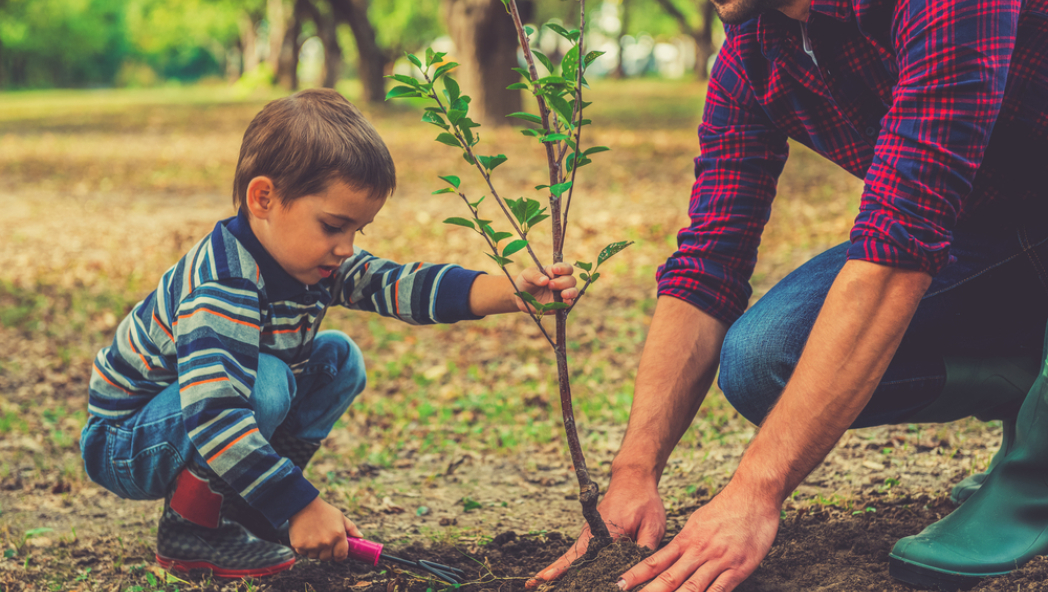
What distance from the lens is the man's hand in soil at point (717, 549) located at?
1.71 metres

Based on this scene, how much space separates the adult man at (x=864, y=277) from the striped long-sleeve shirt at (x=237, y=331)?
0.66m

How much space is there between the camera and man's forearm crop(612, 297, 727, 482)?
215cm

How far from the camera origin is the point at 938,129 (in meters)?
1.65

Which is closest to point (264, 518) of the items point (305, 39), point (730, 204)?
point (730, 204)

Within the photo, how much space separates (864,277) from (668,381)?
2.16 ft

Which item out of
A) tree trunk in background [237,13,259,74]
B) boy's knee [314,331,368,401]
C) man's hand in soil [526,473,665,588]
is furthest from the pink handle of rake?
tree trunk in background [237,13,259,74]

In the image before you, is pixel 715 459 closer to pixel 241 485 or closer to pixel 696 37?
pixel 241 485

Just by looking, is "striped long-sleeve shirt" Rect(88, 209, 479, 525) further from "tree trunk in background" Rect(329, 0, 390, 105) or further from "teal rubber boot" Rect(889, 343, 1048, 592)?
"tree trunk in background" Rect(329, 0, 390, 105)

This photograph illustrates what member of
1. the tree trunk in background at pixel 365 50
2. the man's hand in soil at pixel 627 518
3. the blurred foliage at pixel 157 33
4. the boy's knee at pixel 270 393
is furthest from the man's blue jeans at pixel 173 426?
the blurred foliage at pixel 157 33

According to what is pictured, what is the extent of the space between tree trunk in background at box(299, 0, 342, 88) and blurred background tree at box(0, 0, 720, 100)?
41 millimetres

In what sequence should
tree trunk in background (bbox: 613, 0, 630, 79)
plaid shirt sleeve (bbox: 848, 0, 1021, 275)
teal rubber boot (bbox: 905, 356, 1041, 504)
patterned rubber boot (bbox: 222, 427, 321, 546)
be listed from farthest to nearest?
1. tree trunk in background (bbox: 613, 0, 630, 79)
2. patterned rubber boot (bbox: 222, 427, 321, 546)
3. teal rubber boot (bbox: 905, 356, 1041, 504)
4. plaid shirt sleeve (bbox: 848, 0, 1021, 275)

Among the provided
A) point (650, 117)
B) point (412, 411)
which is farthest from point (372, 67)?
point (412, 411)

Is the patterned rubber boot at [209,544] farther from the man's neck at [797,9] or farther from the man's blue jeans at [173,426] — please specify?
the man's neck at [797,9]

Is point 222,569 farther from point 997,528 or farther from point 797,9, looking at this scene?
point 797,9
